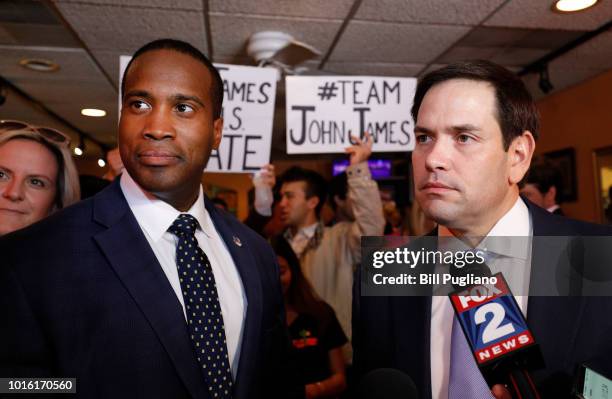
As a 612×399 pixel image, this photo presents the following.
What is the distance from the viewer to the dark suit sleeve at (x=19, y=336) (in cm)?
85

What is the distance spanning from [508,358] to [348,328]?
6.42ft

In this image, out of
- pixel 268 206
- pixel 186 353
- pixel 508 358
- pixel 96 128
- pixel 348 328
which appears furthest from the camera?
pixel 96 128

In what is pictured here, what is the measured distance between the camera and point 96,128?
6.06 meters

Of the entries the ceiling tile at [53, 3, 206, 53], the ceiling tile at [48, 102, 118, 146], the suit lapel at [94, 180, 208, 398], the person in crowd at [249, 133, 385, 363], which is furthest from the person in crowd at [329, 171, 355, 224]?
the ceiling tile at [48, 102, 118, 146]

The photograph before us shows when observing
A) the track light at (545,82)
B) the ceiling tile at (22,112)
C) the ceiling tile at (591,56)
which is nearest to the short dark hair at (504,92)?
the ceiling tile at (591,56)

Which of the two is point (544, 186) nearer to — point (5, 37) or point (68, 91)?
point (5, 37)

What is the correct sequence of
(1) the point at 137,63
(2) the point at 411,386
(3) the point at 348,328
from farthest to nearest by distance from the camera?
(3) the point at 348,328 < (1) the point at 137,63 < (2) the point at 411,386

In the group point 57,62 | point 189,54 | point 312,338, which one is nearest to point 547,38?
point 312,338

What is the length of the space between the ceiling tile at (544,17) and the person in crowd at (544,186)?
2.94 feet

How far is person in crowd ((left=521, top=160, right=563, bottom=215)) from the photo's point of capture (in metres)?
3.08

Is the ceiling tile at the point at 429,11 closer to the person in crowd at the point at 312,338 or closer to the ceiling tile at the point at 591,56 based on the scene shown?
the ceiling tile at the point at 591,56

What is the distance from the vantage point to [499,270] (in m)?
1.04

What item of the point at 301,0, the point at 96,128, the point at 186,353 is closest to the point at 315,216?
the point at 301,0

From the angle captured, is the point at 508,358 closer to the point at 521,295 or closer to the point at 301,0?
the point at 521,295
